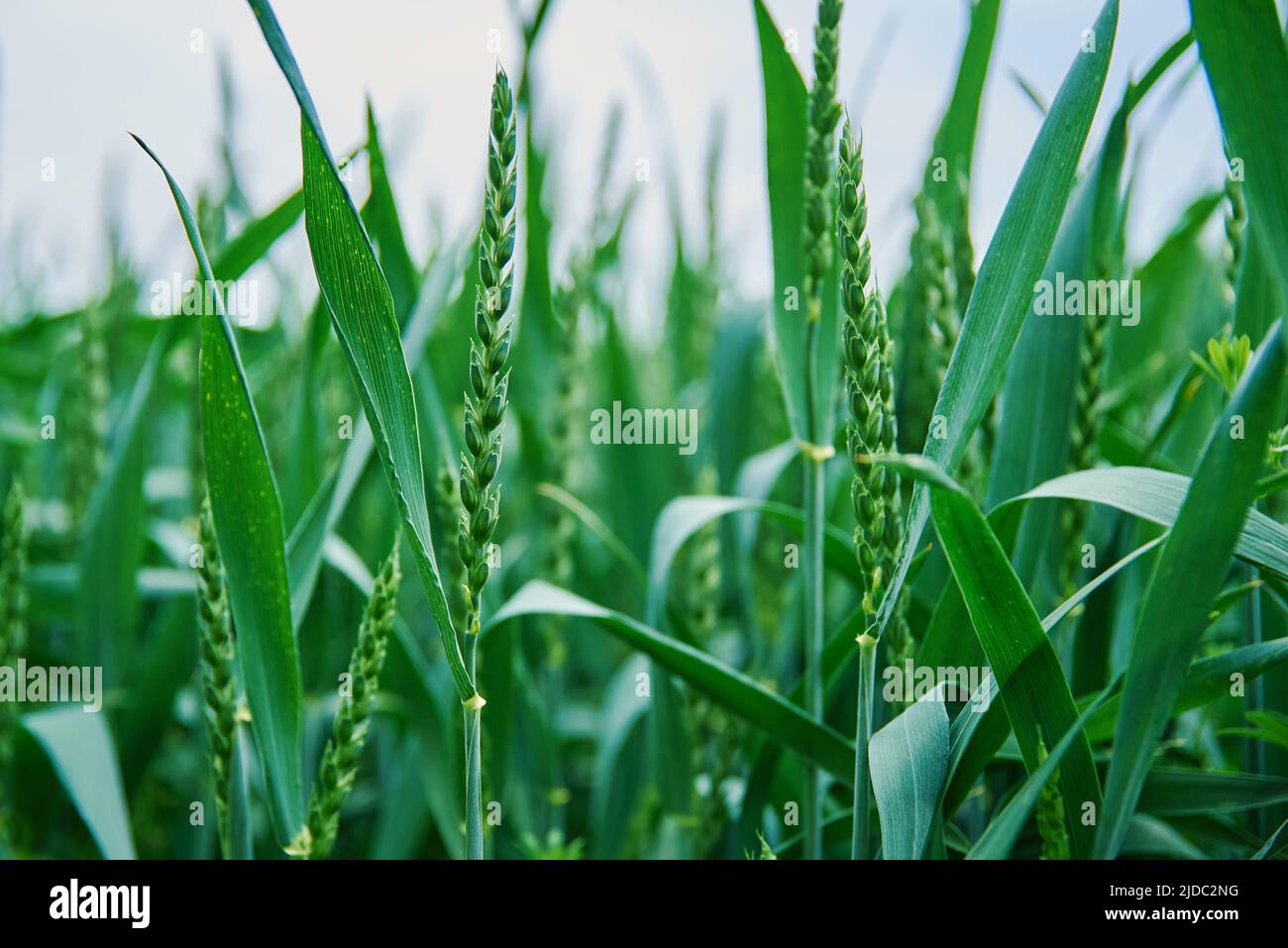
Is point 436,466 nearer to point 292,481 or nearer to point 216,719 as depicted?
point 292,481

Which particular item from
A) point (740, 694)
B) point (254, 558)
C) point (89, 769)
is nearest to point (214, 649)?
point (254, 558)

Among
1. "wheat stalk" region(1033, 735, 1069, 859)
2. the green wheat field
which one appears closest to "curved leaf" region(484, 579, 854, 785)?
the green wheat field

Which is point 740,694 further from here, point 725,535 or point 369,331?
point 725,535

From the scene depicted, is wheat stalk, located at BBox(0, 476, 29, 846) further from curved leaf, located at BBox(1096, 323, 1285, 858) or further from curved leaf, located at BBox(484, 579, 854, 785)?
curved leaf, located at BBox(1096, 323, 1285, 858)

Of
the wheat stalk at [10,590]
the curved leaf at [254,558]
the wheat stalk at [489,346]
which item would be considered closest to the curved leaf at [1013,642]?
the wheat stalk at [489,346]

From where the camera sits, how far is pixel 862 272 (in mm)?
411

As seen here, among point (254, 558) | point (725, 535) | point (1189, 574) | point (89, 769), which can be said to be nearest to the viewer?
point (1189, 574)

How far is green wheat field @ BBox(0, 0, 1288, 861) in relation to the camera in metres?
0.42

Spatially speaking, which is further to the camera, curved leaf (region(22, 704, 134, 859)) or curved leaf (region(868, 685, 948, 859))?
curved leaf (region(22, 704, 134, 859))

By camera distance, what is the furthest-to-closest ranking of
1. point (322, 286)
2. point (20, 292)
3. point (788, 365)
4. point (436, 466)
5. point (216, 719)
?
point (20, 292), point (436, 466), point (788, 365), point (216, 719), point (322, 286)

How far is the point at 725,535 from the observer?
969 mm

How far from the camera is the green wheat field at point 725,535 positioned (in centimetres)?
42

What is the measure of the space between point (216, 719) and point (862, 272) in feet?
1.54
